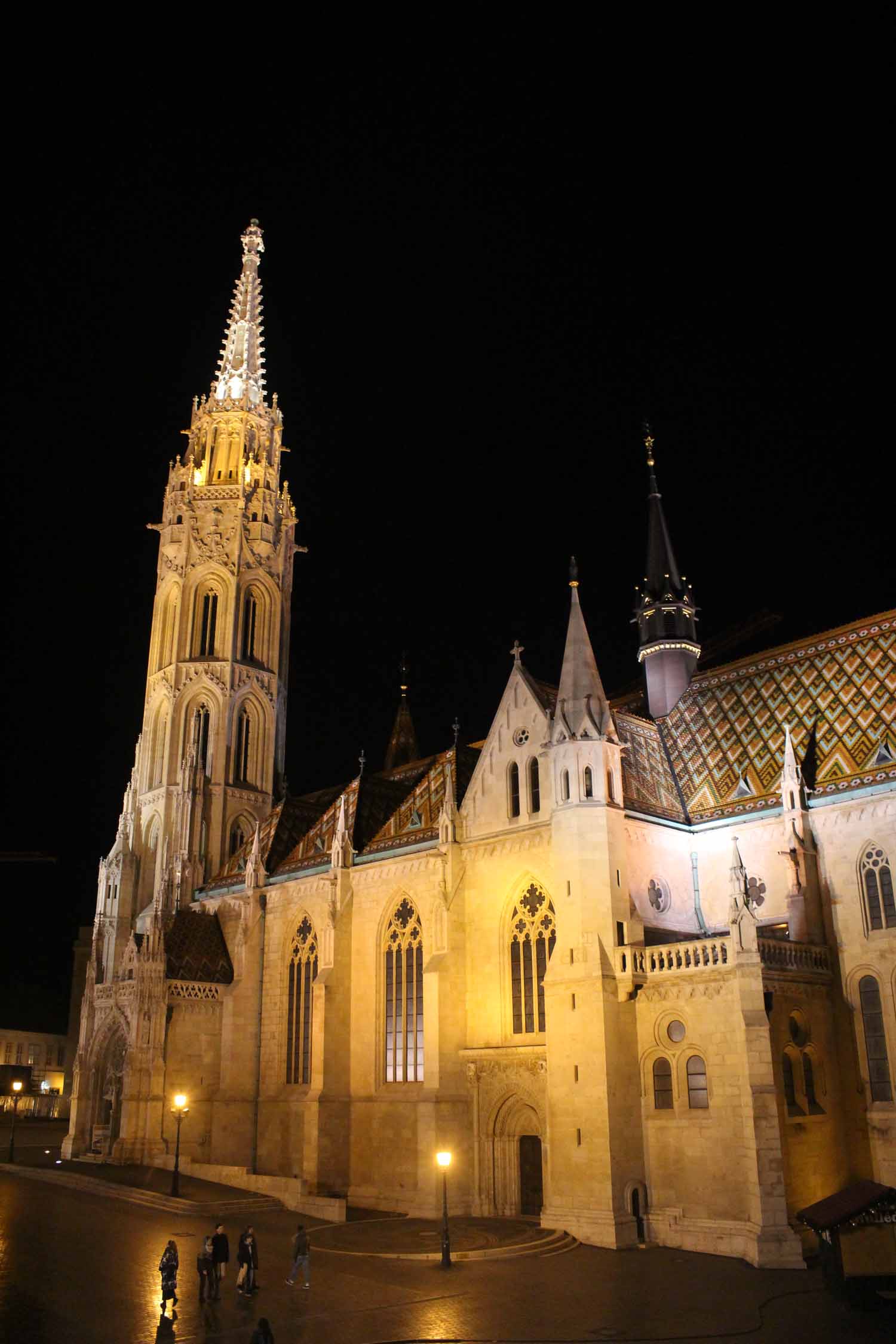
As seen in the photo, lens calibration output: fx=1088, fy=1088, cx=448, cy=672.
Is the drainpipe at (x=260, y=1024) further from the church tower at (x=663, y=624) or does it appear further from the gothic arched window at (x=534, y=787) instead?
the church tower at (x=663, y=624)

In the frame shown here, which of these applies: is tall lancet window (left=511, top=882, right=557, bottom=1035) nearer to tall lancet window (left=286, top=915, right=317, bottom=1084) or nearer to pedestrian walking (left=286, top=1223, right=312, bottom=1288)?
tall lancet window (left=286, top=915, right=317, bottom=1084)

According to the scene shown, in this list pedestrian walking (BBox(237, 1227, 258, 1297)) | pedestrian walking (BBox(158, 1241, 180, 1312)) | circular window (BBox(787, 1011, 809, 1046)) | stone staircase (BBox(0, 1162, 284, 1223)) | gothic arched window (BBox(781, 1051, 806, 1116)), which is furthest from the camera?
stone staircase (BBox(0, 1162, 284, 1223))

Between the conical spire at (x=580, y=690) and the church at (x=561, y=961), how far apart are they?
9 centimetres

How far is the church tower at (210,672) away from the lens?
5441cm

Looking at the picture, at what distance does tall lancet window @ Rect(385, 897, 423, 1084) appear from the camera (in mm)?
38156

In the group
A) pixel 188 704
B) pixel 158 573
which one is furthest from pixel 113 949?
pixel 158 573

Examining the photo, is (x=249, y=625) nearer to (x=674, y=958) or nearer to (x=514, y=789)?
(x=514, y=789)

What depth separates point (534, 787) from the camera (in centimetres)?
3662

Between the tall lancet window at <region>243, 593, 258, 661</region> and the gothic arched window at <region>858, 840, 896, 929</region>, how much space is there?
117ft

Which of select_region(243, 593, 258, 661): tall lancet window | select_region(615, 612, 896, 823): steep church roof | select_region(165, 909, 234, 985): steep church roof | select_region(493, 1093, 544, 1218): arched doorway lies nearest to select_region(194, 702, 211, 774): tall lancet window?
select_region(243, 593, 258, 661): tall lancet window

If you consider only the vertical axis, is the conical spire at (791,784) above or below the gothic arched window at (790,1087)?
above

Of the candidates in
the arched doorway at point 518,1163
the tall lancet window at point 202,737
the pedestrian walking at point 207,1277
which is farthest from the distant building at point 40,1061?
the pedestrian walking at point 207,1277

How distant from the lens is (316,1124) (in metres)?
37.8

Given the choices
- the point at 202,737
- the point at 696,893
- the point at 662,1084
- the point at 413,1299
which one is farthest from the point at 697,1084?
the point at 202,737
